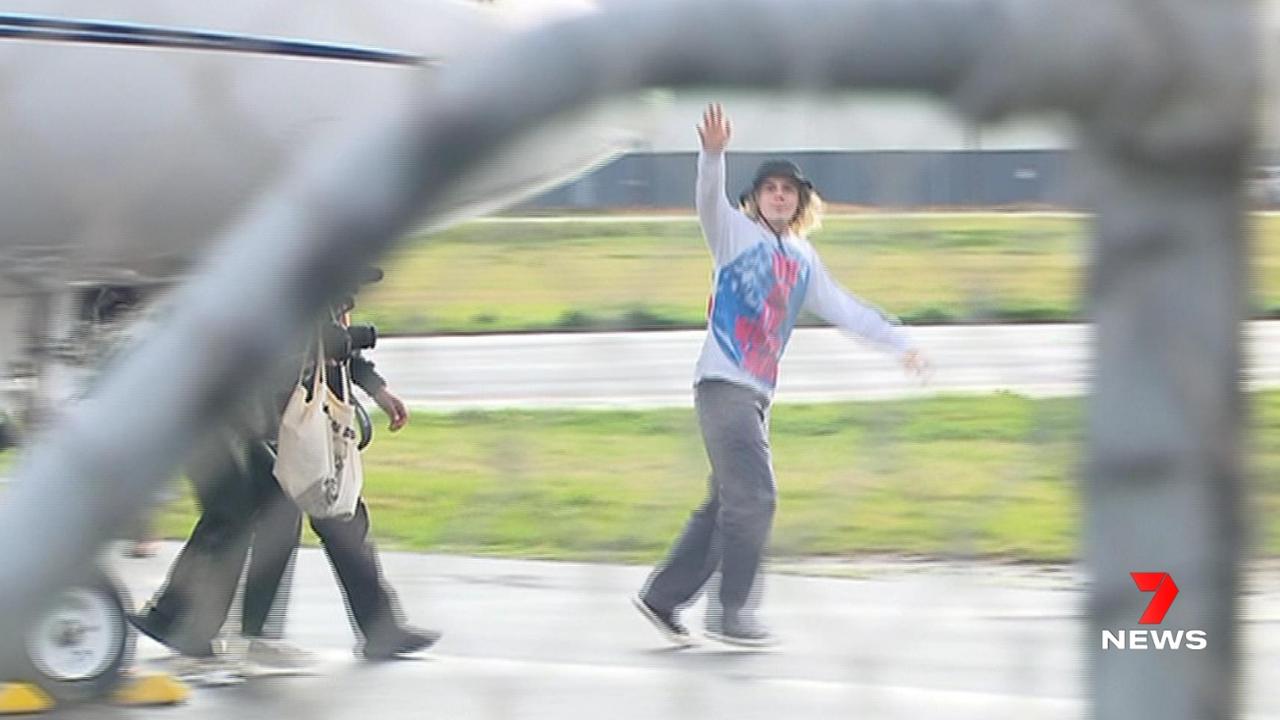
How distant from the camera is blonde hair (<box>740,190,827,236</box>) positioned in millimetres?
1089

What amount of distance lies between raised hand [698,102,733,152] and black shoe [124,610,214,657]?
457mm

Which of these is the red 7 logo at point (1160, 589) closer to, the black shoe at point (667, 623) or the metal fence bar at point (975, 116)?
the metal fence bar at point (975, 116)

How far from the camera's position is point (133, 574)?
0.98 meters

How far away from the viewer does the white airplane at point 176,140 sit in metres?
0.90

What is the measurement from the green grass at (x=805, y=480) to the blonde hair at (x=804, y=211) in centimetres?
10

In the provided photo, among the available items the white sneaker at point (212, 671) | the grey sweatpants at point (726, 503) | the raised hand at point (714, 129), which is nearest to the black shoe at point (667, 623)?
the grey sweatpants at point (726, 503)

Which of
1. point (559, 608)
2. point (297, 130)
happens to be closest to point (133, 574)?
point (297, 130)

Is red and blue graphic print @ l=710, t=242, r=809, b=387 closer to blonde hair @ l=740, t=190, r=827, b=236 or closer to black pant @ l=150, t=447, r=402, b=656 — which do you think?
blonde hair @ l=740, t=190, r=827, b=236

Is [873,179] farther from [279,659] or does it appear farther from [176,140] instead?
[279,659]

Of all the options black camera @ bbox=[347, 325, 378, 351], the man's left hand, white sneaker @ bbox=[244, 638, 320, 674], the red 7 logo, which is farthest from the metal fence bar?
white sneaker @ bbox=[244, 638, 320, 674]

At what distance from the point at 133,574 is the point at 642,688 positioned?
0.55 metres

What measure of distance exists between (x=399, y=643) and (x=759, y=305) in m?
0.33

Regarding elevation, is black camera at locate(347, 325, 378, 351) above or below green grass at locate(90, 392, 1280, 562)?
above

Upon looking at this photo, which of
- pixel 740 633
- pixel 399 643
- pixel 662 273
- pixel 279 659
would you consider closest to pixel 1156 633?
pixel 662 273
